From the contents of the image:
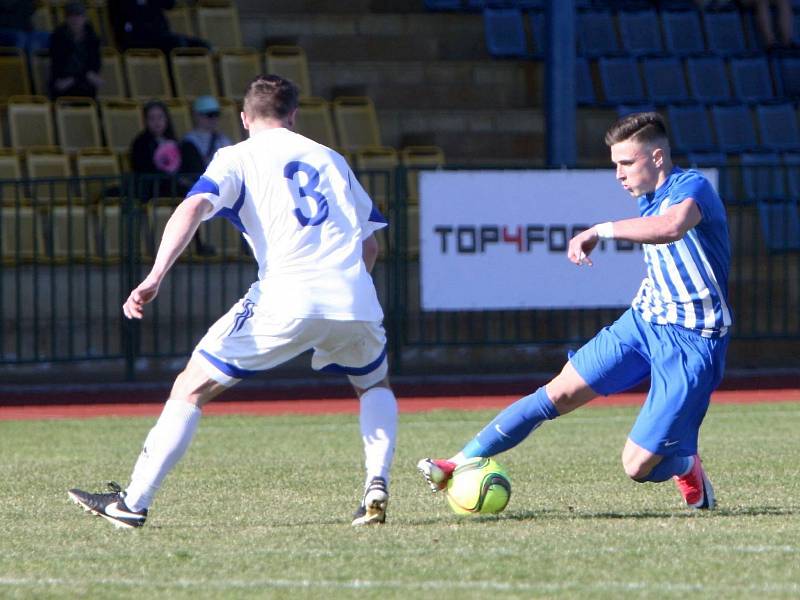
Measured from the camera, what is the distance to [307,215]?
654 centimetres

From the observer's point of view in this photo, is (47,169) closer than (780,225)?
Yes

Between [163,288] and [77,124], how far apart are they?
2505mm

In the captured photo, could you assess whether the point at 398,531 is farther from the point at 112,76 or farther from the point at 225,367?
the point at 112,76

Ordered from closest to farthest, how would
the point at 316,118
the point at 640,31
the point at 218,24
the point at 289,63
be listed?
the point at 316,118 < the point at 289,63 < the point at 218,24 < the point at 640,31

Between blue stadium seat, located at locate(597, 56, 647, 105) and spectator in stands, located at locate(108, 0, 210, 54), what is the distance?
526 cm

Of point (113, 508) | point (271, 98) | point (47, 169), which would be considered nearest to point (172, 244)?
point (271, 98)

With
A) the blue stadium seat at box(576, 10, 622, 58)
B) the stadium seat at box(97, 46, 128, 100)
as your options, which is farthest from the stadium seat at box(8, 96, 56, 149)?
the blue stadium seat at box(576, 10, 622, 58)

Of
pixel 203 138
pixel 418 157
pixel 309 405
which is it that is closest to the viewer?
pixel 309 405

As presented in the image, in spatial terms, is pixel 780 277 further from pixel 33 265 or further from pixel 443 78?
pixel 33 265

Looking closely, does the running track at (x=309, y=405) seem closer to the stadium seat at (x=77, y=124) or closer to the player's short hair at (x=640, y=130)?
the stadium seat at (x=77, y=124)

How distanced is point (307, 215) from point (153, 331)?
9759 millimetres

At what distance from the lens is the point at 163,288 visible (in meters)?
16.3

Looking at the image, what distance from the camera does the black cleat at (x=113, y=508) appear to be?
6.56 metres

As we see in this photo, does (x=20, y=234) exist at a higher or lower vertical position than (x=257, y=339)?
lower
